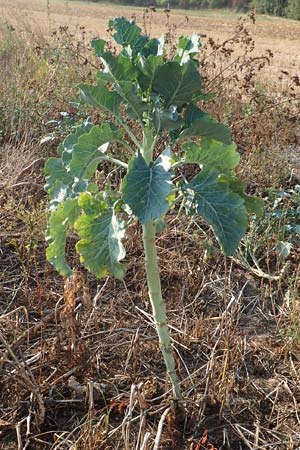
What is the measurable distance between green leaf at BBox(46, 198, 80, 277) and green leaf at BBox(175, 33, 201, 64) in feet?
1.73

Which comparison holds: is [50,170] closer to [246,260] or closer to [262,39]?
[246,260]

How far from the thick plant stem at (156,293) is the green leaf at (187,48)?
49cm

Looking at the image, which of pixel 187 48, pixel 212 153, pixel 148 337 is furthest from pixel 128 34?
pixel 148 337

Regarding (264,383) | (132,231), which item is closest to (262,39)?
(132,231)

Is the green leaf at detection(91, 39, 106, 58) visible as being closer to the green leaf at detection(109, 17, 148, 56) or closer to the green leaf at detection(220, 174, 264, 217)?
the green leaf at detection(109, 17, 148, 56)

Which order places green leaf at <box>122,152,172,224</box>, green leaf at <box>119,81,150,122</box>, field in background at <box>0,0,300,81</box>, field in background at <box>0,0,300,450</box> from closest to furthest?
green leaf at <box>122,152,172,224</box>
green leaf at <box>119,81,150,122</box>
field in background at <box>0,0,300,450</box>
field in background at <box>0,0,300,81</box>

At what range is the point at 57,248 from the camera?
176 cm

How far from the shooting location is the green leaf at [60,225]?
1706mm

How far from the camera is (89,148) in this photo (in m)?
1.59

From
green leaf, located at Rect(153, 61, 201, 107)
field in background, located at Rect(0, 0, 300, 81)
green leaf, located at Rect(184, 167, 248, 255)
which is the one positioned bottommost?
field in background, located at Rect(0, 0, 300, 81)

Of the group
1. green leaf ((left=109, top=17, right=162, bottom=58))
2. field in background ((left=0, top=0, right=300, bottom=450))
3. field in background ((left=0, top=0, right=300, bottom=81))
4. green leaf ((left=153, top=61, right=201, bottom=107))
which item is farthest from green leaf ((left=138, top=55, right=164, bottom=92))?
field in background ((left=0, top=0, right=300, bottom=81))

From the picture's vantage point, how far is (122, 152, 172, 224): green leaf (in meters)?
1.44

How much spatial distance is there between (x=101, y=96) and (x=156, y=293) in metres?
0.63

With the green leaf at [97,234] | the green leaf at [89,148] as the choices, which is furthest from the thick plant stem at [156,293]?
the green leaf at [89,148]
